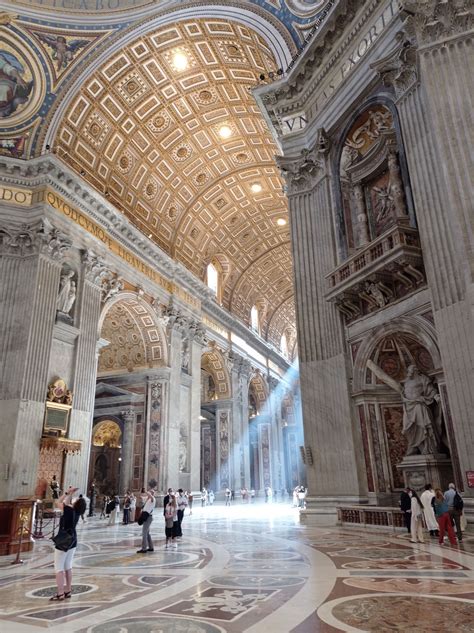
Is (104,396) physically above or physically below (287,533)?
above

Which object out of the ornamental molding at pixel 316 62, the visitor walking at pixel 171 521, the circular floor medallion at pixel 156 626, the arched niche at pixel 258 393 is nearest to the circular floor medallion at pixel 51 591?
the circular floor medallion at pixel 156 626

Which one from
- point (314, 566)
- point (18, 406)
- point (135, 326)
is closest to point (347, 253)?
point (314, 566)

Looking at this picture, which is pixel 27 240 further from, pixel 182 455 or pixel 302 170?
pixel 182 455

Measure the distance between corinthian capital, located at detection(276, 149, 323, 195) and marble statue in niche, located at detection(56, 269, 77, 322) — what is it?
7.73 meters

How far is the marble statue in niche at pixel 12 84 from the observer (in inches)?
606

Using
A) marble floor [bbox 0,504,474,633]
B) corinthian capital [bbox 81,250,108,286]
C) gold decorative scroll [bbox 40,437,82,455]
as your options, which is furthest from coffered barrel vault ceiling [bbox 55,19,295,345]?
marble floor [bbox 0,504,474,633]

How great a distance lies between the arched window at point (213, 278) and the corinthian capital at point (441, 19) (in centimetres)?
1826

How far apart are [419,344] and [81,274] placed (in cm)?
1142

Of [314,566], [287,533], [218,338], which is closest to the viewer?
[314,566]

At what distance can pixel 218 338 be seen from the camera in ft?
86.3

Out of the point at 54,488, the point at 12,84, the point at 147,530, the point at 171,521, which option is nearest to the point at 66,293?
the point at 54,488

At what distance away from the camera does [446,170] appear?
805 cm

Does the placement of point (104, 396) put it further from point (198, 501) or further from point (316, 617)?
point (316, 617)

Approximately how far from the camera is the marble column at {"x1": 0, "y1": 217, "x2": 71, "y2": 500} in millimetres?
12570
